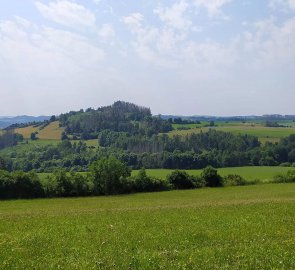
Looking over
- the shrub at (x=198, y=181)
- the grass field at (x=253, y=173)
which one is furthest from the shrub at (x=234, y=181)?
the shrub at (x=198, y=181)

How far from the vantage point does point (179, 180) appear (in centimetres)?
8538

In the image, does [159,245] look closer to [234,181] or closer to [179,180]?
[179,180]

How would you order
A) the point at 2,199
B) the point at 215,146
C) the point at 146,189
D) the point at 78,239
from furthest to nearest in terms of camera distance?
1. the point at 215,146
2. the point at 146,189
3. the point at 2,199
4. the point at 78,239

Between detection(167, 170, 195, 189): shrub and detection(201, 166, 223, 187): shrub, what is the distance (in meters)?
4.19

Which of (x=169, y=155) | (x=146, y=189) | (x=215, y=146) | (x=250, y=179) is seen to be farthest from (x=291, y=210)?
(x=215, y=146)

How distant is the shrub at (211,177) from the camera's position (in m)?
87.4

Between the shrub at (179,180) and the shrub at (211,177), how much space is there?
13.7 ft

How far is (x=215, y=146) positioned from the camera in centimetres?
18438

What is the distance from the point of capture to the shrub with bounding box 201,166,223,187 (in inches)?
3442

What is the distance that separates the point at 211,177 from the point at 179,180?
7.34 meters

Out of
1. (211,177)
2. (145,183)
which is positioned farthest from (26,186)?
(211,177)

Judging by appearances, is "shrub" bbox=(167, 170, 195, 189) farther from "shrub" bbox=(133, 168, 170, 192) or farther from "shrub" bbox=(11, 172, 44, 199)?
"shrub" bbox=(11, 172, 44, 199)

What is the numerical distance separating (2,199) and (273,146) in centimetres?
11695

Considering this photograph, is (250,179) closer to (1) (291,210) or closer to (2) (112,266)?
(1) (291,210)
